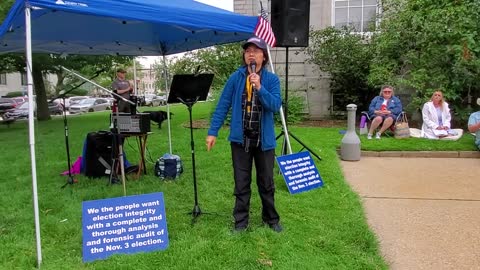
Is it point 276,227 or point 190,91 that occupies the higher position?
point 190,91

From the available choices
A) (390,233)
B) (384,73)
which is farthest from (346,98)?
(390,233)

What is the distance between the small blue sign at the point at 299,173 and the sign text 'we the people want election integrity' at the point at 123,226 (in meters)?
2.08

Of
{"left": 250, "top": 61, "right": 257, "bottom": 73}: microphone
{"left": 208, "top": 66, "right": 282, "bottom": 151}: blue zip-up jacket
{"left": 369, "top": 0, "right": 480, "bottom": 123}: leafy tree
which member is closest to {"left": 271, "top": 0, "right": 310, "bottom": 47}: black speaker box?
{"left": 208, "top": 66, "right": 282, "bottom": 151}: blue zip-up jacket

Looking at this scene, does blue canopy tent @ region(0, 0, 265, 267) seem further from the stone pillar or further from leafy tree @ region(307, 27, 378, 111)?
leafy tree @ region(307, 27, 378, 111)

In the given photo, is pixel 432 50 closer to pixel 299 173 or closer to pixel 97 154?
pixel 299 173

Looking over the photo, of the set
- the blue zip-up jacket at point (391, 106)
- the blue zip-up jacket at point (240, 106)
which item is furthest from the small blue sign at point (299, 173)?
the blue zip-up jacket at point (391, 106)

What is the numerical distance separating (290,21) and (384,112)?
377 cm

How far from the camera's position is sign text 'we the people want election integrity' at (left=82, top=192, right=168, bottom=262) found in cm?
361

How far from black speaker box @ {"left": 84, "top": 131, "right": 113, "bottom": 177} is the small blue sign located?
258 cm

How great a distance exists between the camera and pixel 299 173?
5.64m

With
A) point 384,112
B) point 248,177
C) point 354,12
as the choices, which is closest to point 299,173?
point 248,177

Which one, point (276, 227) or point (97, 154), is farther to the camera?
point (97, 154)

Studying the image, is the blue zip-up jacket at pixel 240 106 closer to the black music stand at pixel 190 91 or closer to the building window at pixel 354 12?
the black music stand at pixel 190 91

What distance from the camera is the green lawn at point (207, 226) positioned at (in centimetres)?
354
